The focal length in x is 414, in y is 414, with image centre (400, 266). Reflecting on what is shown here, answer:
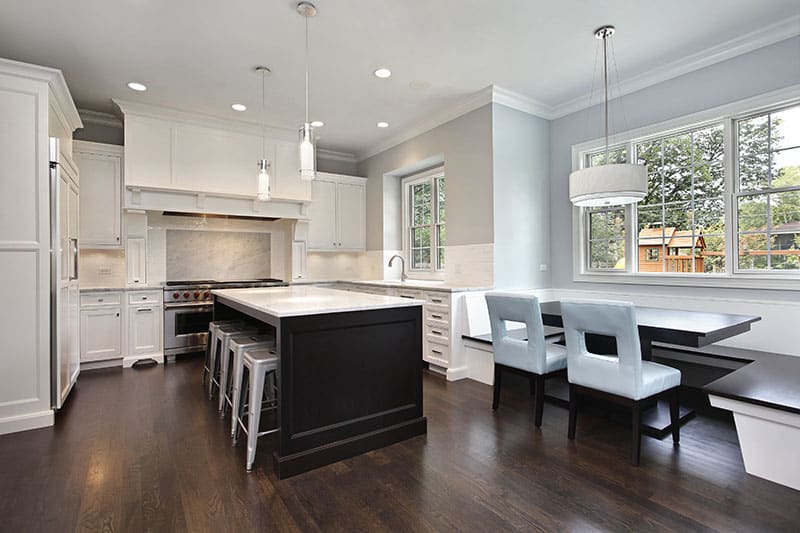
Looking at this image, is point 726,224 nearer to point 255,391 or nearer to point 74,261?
point 255,391

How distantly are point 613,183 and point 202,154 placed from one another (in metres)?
4.45

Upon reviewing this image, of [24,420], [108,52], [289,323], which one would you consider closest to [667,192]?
[289,323]

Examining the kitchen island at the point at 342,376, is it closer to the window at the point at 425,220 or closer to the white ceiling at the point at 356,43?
the white ceiling at the point at 356,43

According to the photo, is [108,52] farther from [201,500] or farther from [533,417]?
[533,417]

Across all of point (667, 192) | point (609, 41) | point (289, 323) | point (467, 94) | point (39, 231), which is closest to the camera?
point (289, 323)

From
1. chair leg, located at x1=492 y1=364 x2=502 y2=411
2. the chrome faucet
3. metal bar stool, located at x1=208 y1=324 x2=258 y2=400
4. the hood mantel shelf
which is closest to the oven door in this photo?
the hood mantel shelf

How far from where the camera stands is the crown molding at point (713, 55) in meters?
3.11

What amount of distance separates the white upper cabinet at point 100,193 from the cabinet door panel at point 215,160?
675 mm

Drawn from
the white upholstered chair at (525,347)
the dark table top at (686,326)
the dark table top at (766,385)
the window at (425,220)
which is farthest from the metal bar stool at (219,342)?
the dark table top at (766,385)

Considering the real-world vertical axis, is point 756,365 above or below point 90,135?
below

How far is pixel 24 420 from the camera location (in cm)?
292

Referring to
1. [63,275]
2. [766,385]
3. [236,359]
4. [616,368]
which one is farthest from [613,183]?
[63,275]

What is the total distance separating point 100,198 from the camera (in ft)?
15.3

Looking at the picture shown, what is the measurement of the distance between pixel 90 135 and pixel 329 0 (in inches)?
148
